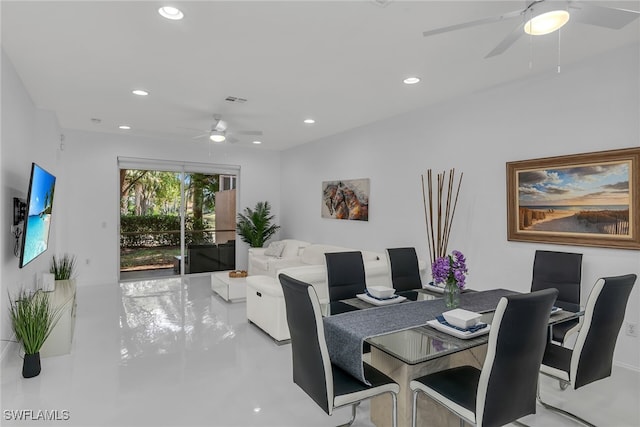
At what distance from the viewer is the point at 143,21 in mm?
2686

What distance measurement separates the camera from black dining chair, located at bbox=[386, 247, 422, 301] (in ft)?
11.3

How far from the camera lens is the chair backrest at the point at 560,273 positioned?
319 cm

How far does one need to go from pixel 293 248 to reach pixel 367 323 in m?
4.87

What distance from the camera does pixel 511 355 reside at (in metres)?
1.65

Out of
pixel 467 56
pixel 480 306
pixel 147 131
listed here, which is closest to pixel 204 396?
pixel 480 306

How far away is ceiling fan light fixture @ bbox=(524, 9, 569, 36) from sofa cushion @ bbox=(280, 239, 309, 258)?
17.3 feet

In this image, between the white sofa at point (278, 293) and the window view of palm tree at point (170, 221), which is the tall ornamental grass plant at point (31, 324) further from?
the window view of palm tree at point (170, 221)

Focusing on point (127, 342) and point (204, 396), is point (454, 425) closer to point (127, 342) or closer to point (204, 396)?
point (204, 396)

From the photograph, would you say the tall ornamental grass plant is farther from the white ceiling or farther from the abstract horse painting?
the abstract horse painting

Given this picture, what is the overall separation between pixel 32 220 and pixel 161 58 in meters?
1.91

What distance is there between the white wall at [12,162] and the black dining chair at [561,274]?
4774mm

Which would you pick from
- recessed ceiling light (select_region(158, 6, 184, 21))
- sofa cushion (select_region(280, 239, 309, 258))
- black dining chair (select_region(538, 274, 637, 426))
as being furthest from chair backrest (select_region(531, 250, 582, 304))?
sofa cushion (select_region(280, 239, 309, 258))

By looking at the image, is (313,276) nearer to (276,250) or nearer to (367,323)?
(367,323)

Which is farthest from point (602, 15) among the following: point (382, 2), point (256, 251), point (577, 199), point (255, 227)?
point (255, 227)
